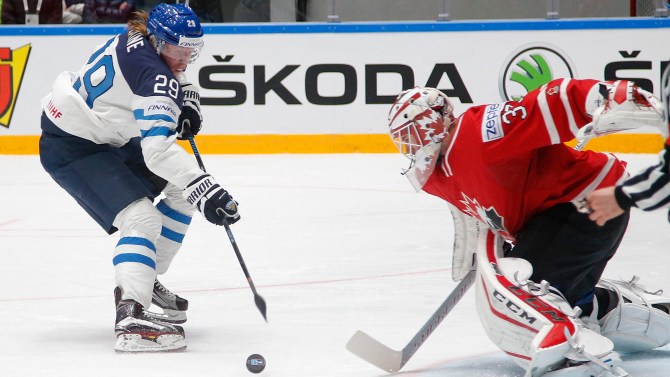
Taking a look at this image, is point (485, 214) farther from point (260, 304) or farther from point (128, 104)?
point (128, 104)

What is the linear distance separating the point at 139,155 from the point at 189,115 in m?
0.19

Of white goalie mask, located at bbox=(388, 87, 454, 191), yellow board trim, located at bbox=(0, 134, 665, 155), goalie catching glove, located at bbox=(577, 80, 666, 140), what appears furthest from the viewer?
yellow board trim, located at bbox=(0, 134, 665, 155)

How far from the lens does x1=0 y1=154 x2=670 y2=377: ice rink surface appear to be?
2.73 metres

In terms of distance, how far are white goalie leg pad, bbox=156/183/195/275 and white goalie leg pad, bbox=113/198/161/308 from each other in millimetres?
201

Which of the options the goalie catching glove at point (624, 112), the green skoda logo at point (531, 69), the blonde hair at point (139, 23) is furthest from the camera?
the green skoda logo at point (531, 69)

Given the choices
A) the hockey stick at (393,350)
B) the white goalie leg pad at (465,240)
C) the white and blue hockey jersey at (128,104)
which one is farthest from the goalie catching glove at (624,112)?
the white and blue hockey jersey at (128,104)

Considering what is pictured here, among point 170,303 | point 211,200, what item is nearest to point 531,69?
point 170,303

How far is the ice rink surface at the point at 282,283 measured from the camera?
2.73 metres

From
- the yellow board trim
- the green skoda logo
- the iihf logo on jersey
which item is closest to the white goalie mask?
the green skoda logo

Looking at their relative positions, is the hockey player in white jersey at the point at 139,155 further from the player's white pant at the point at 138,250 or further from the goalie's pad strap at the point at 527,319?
the goalie's pad strap at the point at 527,319

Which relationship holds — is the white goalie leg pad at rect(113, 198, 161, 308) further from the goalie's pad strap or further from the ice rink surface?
the goalie's pad strap

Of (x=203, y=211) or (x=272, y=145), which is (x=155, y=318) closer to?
(x=203, y=211)

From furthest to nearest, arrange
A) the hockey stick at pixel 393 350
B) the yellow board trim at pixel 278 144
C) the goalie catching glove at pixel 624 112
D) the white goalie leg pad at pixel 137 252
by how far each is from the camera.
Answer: the yellow board trim at pixel 278 144, the white goalie leg pad at pixel 137 252, the hockey stick at pixel 393 350, the goalie catching glove at pixel 624 112

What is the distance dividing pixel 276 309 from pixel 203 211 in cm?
63
